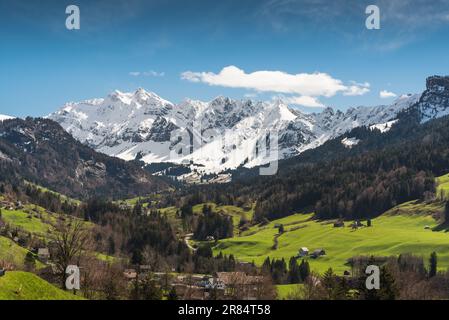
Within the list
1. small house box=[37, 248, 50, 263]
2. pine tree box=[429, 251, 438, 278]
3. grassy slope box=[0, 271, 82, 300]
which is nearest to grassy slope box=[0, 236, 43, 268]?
small house box=[37, 248, 50, 263]

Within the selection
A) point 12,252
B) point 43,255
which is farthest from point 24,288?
point 43,255

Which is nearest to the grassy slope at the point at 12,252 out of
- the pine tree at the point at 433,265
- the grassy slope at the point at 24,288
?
the grassy slope at the point at 24,288

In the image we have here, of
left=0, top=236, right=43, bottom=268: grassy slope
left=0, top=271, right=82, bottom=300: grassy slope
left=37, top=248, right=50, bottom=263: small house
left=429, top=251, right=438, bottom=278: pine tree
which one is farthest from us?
left=37, top=248, right=50, bottom=263: small house

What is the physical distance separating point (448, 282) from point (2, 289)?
128m

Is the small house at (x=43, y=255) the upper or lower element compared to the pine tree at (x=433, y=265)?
upper

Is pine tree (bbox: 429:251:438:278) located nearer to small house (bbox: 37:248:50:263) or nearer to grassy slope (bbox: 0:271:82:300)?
small house (bbox: 37:248:50:263)

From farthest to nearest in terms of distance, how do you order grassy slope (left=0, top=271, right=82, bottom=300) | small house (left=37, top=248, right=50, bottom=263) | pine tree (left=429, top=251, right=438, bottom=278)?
small house (left=37, top=248, right=50, bottom=263), pine tree (left=429, top=251, right=438, bottom=278), grassy slope (left=0, top=271, right=82, bottom=300)

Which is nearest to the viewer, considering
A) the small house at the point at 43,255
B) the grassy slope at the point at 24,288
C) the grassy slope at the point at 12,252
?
the grassy slope at the point at 24,288

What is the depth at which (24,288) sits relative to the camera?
55781 mm

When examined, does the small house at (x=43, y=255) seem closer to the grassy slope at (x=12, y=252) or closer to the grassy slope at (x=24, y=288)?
the grassy slope at (x=12, y=252)

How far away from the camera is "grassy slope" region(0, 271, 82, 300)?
53.0 metres

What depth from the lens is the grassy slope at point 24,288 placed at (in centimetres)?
5297
